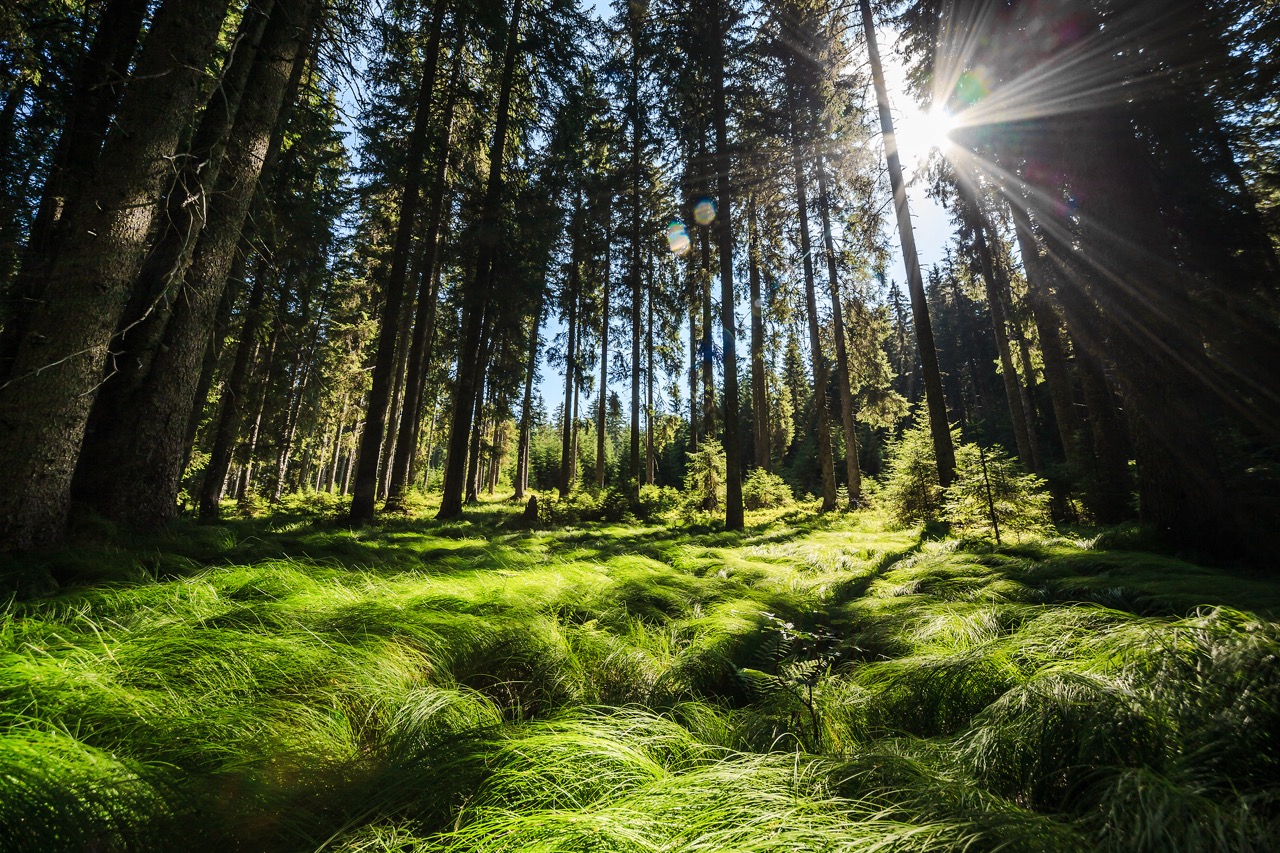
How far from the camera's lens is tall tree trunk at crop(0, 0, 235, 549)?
2.68 m

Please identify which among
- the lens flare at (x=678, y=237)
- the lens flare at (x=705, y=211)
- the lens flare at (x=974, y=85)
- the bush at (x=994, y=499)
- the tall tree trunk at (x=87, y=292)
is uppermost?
the lens flare at (x=678, y=237)

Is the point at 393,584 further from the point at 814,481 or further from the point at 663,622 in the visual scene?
the point at 814,481

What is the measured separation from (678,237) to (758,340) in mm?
4296

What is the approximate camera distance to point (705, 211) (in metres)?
11.9

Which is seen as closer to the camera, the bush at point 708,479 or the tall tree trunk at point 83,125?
the tall tree trunk at point 83,125

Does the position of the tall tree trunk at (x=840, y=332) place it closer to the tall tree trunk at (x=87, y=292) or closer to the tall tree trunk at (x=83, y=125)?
the tall tree trunk at (x=87, y=292)

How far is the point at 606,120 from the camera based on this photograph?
1477 cm

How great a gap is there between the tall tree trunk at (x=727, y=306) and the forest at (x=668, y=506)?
115mm

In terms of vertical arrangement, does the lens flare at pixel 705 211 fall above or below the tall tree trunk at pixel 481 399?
above

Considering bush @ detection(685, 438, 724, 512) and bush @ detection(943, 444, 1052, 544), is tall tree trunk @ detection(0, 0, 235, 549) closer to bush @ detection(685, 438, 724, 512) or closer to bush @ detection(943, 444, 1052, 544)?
bush @ detection(943, 444, 1052, 544)

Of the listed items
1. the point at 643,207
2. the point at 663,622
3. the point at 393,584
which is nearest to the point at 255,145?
the point at 393,584

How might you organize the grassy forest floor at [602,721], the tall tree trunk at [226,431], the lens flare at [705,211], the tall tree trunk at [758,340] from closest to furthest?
the grassy forest floor at [602,721]
the tall tree trunk at [226,431]
the lens flare at [705,211]
the tall tree trunk at [758,340]

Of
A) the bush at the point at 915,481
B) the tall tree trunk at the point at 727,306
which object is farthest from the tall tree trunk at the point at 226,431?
the bush at the point at 915,481

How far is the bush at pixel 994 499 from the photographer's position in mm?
6469
